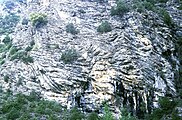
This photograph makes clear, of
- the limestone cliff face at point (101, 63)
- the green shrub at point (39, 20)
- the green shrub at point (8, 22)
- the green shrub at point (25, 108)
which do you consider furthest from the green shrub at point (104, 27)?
the green shrub at point (8, 22)

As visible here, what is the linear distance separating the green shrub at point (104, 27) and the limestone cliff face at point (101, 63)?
0.43 meters

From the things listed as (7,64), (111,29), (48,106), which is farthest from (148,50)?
(7,64)

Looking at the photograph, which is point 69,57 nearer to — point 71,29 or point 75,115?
point 71,29

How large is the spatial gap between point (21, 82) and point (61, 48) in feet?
16.3

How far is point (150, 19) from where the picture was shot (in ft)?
116

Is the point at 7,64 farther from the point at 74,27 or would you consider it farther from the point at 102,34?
the point at 102,34

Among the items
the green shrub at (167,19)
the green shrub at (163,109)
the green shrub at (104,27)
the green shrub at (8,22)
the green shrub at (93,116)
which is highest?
A: the green shrub at (8,22)

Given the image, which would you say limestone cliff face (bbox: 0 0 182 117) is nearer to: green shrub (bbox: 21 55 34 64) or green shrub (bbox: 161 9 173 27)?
green shrub (bbox: 21 55 34 64)

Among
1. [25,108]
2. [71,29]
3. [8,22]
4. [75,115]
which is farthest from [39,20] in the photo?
[8,22]

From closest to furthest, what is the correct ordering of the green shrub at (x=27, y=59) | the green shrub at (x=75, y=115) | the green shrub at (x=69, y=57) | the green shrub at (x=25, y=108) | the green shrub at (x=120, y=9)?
the green shrub at (x=75, y=115) < the green shrub at (x=25, y=108) < the green shrub at (x=69, y=57) < the green shrub at (x=27, y=59) < the green shrub at (x=120, y=9)

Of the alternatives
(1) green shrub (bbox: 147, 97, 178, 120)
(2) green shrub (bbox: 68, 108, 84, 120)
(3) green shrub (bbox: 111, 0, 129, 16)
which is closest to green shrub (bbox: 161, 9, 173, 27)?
(3) green shrub (bbox: 111, 0, 129, 16)

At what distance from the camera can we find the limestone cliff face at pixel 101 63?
29364 millimetres

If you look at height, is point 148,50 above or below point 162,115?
above

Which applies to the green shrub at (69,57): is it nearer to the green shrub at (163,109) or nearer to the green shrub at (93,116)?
the green shrub at (93,116)
